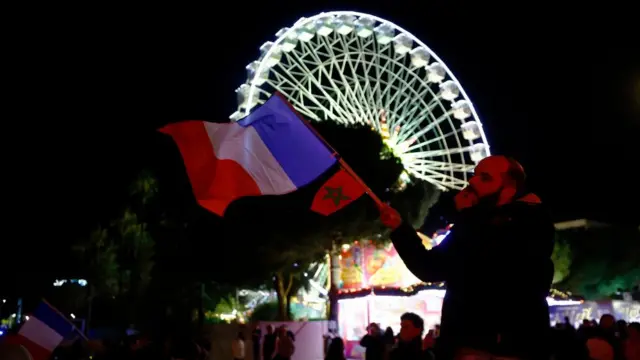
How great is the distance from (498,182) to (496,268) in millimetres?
381

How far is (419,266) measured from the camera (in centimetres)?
281

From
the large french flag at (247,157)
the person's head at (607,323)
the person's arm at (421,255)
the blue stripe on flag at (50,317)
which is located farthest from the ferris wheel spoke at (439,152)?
the person's arm at (421,255)

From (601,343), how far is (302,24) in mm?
27045

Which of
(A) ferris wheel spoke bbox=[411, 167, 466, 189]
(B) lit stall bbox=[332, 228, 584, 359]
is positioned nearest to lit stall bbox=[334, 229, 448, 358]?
(B) lit stall bbox=[332, 228, 584, 359]

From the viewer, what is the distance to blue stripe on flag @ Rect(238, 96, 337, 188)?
4.83 metres

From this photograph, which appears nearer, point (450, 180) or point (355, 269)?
point (355, 269)

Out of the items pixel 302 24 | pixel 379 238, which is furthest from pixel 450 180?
pixel 302 24

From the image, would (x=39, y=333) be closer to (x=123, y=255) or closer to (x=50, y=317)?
(x=50, y=317)

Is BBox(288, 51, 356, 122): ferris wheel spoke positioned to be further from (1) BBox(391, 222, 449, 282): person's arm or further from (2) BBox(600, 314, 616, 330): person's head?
(1) BBox(391, 222, 449, 282): person's arm

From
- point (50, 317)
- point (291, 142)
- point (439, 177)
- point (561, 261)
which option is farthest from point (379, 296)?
point (561, 261)

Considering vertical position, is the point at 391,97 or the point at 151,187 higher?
the point at 391,97

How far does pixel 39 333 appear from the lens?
7.76 meters

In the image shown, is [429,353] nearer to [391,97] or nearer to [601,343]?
[601,343]

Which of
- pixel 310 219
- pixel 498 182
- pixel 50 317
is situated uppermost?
pixel 310 219
